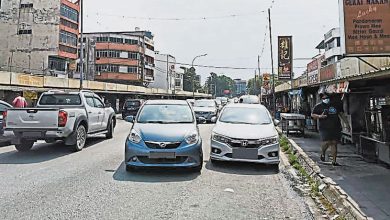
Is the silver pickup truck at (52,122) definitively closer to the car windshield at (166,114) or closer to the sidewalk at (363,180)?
the car windshield at (166,114)

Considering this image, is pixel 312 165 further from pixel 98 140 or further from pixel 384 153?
pixel 98 140

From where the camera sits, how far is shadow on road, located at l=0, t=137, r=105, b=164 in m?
9.09

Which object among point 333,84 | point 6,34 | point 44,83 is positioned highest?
point 6,34

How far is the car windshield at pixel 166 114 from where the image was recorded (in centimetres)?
844

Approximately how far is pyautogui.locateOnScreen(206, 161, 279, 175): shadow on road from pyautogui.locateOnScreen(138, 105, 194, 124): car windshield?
4.27 feet

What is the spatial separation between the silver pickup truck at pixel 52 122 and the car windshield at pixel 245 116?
4339mm

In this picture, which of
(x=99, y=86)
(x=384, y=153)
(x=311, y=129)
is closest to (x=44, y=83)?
(x=99, y=86)

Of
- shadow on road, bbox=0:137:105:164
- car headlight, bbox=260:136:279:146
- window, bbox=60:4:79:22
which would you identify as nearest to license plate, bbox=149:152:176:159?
car headlight, bbox=260:136:279:146

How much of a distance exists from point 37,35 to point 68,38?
4.81m

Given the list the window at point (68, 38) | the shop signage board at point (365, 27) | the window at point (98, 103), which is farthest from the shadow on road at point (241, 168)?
the window at point (68, 38)

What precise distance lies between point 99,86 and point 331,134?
103 feet

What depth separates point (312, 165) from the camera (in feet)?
27.9

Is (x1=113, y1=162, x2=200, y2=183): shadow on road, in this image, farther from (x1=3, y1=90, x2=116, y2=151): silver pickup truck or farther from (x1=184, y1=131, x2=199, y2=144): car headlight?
(x1=3, y1=90, x2=116, y2=151): silver pickup truck

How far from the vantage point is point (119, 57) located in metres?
72.0
